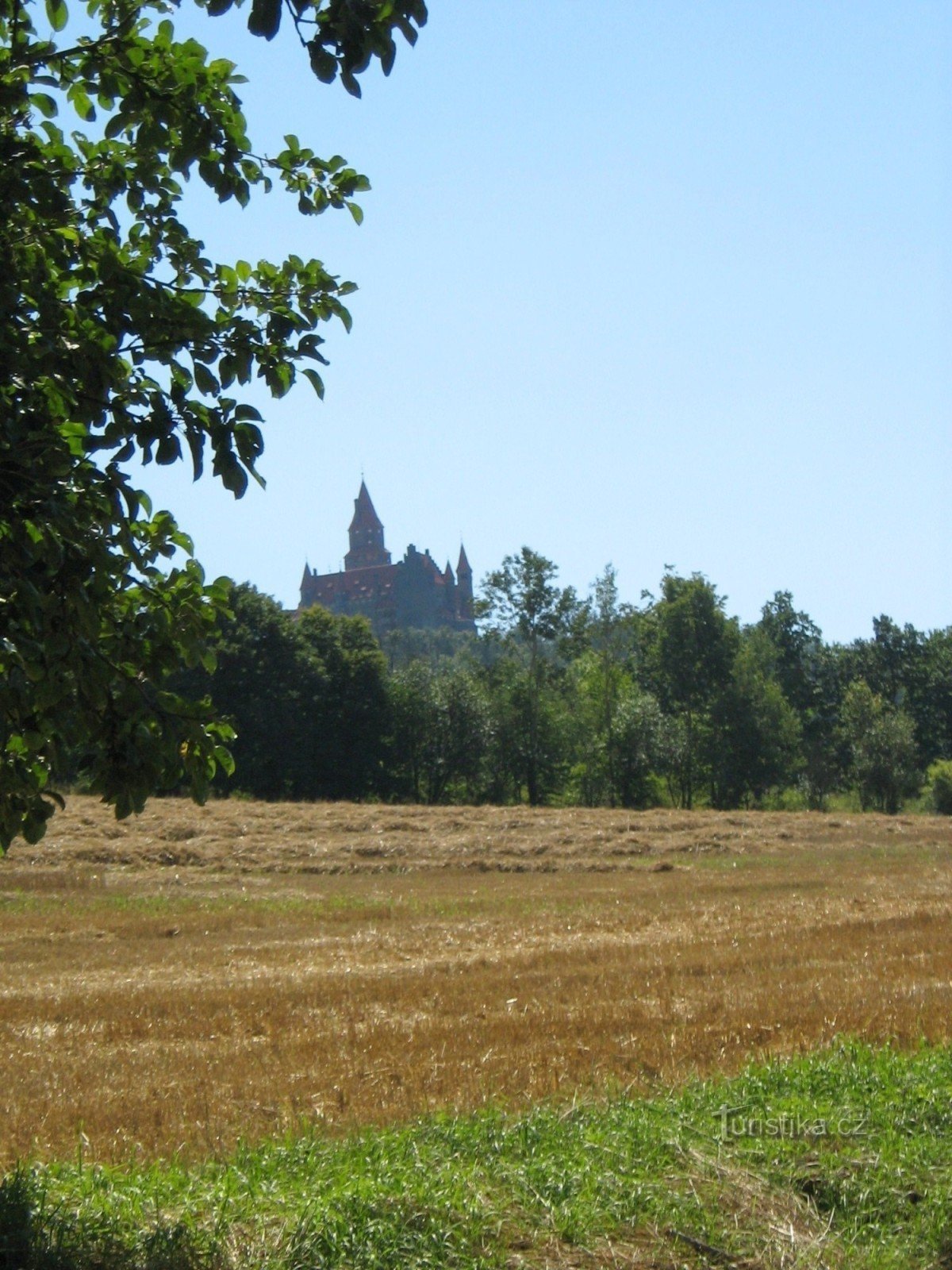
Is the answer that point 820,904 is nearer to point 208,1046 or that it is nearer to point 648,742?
point 208,1046

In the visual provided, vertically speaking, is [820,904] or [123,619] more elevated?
[123,619]

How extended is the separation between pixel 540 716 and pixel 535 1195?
200 ft

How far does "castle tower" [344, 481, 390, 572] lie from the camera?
605 ft

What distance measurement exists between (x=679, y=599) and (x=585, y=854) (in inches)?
1805

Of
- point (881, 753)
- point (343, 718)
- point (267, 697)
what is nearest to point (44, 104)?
point (267, 697)

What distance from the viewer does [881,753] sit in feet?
212

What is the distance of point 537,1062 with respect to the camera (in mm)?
8125

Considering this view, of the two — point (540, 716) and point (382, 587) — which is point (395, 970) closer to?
point (540, 716)

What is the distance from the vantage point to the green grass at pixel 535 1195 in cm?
454

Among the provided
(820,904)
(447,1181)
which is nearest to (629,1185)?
(447,1181)

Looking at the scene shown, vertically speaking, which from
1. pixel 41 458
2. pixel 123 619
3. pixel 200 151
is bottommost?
pixel 123 619

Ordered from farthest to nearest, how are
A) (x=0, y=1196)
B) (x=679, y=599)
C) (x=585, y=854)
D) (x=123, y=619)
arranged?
Result: (x=679, y=599)
(x=585, y=854)
(x=123, y=619)
(x=0, y=1196)

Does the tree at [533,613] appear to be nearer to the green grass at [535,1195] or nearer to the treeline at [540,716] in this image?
the treeline at [540,716]

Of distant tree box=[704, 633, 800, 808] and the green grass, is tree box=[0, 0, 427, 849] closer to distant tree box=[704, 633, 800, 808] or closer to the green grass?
the green grass
